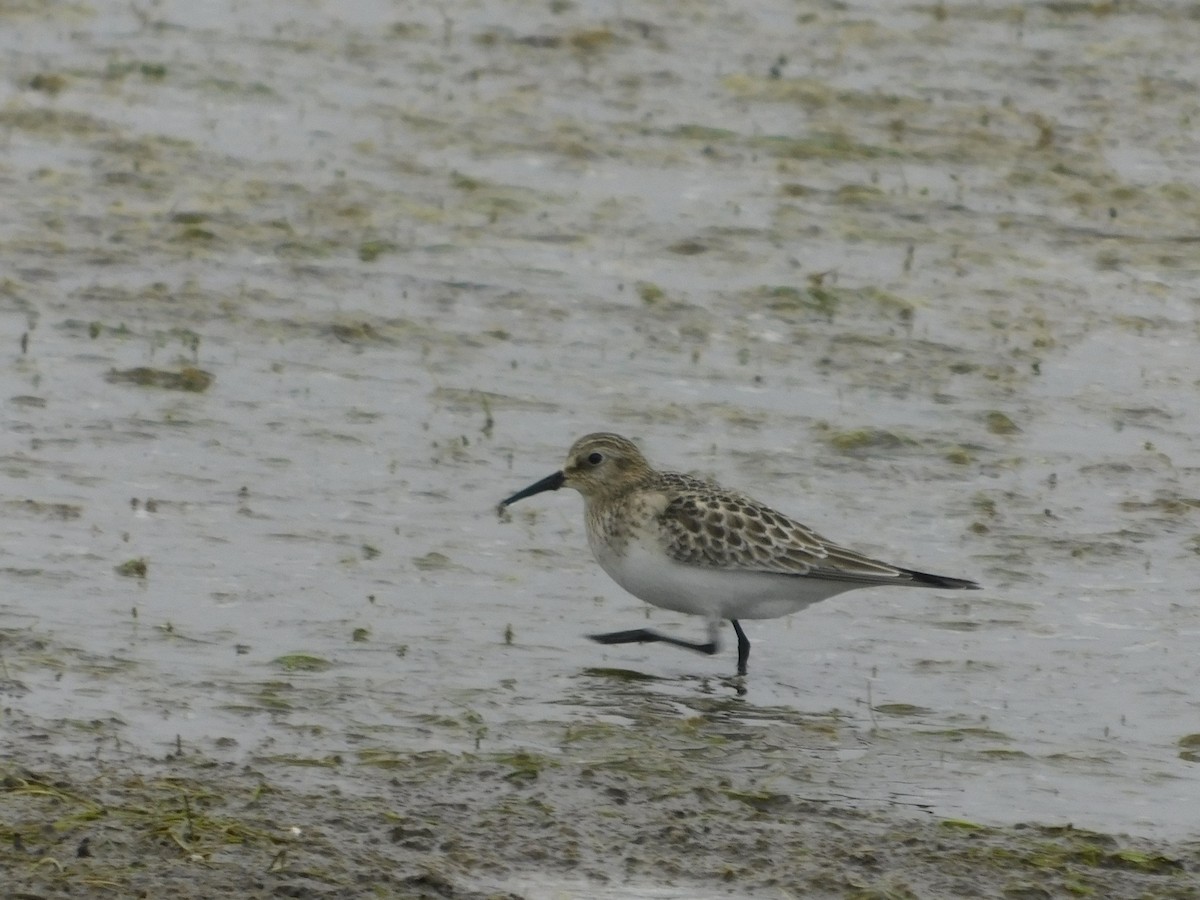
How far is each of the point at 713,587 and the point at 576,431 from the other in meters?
3.12

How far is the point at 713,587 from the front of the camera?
34.7ft

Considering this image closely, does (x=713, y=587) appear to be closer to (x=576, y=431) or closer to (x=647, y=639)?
(x=647, y=639)

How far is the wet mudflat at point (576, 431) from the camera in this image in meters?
8.31

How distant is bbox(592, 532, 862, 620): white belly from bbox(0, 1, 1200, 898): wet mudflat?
0.93ft

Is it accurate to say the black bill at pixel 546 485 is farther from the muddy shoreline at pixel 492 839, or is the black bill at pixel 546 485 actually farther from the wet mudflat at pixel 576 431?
the muddy shoreline at pixel 492 839

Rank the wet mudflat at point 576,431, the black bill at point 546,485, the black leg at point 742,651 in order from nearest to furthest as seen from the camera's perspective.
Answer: the wet mudflat at point 576,431
the black leg at point 742,651
the black bill at point 546,485

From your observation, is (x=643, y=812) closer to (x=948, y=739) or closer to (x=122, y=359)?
(x=948, y=739)

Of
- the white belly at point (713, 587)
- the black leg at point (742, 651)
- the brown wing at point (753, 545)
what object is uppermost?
the brown wing at point (753, 545)

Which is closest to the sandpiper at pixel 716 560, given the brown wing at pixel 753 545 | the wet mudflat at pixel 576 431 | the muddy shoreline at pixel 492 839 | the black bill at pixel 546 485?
the brown wing at pixel 753 545

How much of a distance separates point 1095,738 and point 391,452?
468 centimetres

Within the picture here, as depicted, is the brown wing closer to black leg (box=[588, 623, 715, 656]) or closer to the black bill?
black leg (box=[588, 623, 715, 656])

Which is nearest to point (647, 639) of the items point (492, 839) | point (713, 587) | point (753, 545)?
point (713, 587)

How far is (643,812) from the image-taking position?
8.37m

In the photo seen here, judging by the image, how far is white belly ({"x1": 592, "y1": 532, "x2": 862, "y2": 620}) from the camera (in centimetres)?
1056
